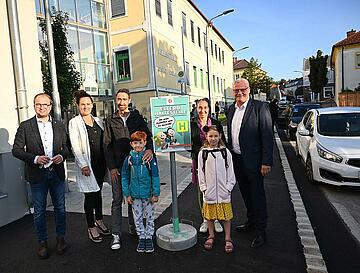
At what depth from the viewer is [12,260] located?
12.6 feet

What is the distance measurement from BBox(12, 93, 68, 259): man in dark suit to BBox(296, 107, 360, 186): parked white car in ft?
15.8

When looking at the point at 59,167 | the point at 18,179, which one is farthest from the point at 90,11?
the point at 59,167

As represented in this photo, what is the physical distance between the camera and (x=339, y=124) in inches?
271

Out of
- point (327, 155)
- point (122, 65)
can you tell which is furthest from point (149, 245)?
point (122, 65)

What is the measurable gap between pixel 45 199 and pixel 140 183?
1268 mm

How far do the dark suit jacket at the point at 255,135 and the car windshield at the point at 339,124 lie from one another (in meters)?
3.43

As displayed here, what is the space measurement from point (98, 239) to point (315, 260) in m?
2.79

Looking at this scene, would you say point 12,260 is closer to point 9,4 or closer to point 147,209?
point 147,209

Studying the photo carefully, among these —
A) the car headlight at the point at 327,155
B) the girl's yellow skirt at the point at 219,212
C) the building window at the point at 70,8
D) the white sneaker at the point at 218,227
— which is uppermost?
the building window at the point at 70,8

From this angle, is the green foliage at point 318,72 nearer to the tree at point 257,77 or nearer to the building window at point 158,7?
the tree at point 257,77

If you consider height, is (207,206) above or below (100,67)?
below

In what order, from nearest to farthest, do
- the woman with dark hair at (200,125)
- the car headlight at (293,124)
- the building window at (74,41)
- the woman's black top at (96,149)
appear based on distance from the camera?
the woman's black top at (96,149) → the woman with dark hair at (200,125) → the car headlight at (293,124) → the building window at (74,41)

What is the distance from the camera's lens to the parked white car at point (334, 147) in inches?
221

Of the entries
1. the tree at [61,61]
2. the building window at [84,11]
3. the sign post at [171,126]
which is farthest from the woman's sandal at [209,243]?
the building window at [84,11]
